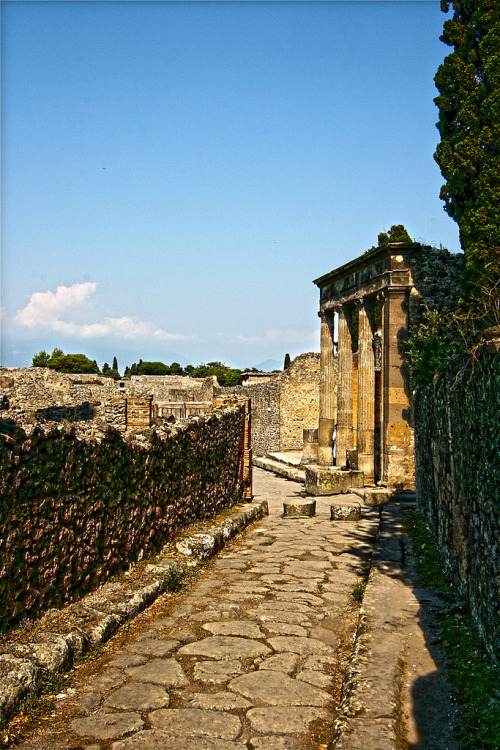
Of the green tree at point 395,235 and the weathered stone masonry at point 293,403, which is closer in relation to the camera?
the green tree at point 395,235

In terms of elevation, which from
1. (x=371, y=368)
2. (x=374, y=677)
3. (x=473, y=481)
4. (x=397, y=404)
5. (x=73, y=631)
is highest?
(x=371, y=368)

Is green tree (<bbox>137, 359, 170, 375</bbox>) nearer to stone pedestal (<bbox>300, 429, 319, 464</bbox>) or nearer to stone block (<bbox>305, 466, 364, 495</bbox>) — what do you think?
stone pedestal (<bbox>300, 429, 319, 464</bbox>)

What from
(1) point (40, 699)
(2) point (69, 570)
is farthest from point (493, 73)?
(1) point (40, 699)

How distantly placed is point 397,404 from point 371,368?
181 centimetres

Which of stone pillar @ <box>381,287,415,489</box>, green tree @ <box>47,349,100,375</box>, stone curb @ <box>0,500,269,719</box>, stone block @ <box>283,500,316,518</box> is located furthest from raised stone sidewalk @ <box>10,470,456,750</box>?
green tree @ <box>47,349,100,375</box>

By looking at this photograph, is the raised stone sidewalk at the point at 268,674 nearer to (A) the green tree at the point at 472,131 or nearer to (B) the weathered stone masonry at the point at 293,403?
(A) the green tree at the point at 472,131

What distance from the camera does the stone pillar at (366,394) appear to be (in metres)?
15.0

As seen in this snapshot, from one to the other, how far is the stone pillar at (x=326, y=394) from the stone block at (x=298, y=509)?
7.16m

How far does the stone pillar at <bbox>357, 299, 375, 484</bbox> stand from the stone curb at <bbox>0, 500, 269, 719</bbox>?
31.6ft

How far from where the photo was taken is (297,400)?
2622 cm

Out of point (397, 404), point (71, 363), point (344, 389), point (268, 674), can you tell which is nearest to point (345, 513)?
point (397, 404)

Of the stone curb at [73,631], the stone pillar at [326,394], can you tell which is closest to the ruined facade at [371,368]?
the stone pillar at [326,394]

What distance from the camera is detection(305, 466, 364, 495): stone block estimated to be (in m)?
13.8

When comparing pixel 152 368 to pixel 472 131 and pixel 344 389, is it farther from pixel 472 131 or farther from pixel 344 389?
pixel 472 131
